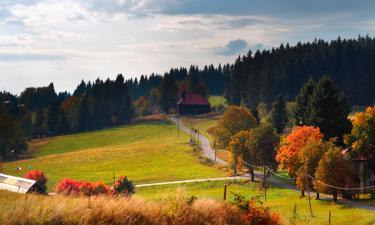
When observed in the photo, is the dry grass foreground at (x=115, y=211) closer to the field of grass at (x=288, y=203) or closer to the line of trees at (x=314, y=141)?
the field of grass at (x=288, y=203)

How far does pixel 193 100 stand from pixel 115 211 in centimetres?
17232

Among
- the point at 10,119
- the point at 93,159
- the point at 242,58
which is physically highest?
the point at 242,58

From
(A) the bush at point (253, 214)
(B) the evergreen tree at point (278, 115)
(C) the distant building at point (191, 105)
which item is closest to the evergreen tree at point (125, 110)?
(C) the distant building at point (191, 105)

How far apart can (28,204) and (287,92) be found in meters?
163

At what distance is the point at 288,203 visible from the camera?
62344mm

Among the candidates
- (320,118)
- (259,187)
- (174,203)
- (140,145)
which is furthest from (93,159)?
(174,203)

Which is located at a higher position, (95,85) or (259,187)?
(95,85)

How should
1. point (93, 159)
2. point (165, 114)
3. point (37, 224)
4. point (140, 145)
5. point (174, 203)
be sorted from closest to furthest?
1. point (37, 224)
2. point (174, 203)
3. point (93, 159)
4. point (140, 145)
5. point (165, 114)

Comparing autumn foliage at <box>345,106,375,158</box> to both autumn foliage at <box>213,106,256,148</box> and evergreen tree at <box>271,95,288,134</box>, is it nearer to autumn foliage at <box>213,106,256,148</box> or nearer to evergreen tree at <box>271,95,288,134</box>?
autumn foliage at <box>213,106,256,148</box>

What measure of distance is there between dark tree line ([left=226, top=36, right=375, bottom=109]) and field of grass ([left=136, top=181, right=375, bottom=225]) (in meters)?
90.4

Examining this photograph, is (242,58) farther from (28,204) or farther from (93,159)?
(28,204)

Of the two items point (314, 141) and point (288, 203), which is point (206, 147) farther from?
point (288, 203)

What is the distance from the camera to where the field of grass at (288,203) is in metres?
48.9

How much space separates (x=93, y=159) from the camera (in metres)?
112
